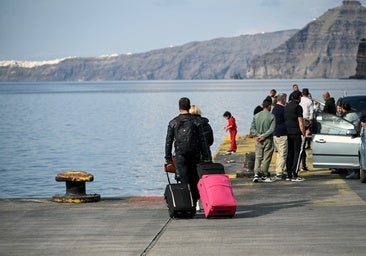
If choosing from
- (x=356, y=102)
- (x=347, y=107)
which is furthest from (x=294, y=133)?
(x=356, y=102)

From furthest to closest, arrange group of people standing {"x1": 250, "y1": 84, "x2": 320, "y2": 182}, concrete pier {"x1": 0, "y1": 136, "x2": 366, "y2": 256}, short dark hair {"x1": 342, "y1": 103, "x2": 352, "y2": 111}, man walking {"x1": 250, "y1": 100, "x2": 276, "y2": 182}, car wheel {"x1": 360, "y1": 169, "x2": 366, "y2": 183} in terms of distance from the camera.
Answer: short dark hair {"x1": 342, "y1": 103, "x2": 352, "y2": 111} → group of people standing {"x1": 250, "y1": 84, "x2": 320, "y2": 182} → man walking {"x1": 250, "y1": 100, "x2": 276, "y2": 182} → car wheel {"x1": 360, "y1": 169, "x2": 366, "y2": 183} → concrete pier {"x1": 0, "y1": 136, "x2": 366, "y2": 256}

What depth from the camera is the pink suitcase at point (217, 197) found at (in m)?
13.8

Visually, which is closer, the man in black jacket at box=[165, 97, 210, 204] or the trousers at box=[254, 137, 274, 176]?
the man in black jacket at box=[165, 97, 210, 204]

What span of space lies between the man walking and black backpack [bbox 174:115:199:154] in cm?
531

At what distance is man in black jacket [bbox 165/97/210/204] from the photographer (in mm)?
14422

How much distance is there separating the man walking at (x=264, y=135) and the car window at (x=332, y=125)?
1265 mm

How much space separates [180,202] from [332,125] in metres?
7.44

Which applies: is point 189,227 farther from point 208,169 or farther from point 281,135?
point 281,135

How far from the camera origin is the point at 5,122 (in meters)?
92.6

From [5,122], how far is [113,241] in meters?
82.3

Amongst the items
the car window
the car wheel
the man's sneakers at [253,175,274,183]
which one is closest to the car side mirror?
the car window

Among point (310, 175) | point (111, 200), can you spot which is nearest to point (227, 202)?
point (111, 200)

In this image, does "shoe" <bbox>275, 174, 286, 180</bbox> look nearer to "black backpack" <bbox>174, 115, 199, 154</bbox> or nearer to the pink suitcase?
"black backpack" <bbox>174, 115, 199, 154</bbox>

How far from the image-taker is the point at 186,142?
47.3ft
